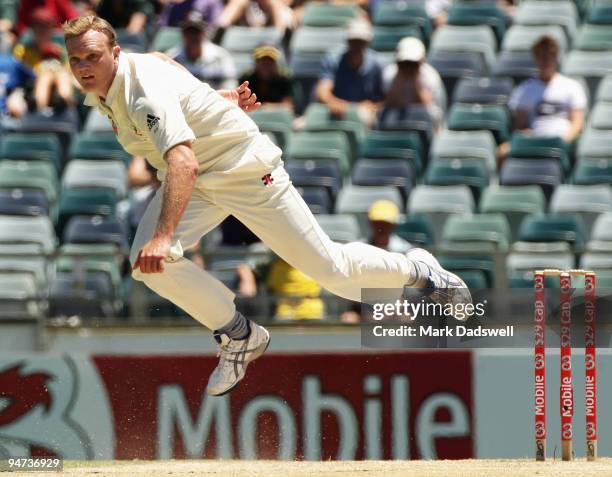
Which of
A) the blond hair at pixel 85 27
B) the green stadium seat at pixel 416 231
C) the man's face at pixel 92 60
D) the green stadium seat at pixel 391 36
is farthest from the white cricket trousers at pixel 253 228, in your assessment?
the green stadium seat at pixel 391 36

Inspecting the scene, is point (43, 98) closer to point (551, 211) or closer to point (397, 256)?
point (551, 211)

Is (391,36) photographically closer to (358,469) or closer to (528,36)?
(528,36)

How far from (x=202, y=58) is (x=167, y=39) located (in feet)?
4.09

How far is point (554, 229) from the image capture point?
12109 millimetres

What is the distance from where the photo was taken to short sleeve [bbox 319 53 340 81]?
1429cm

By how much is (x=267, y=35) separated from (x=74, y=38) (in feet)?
23.8

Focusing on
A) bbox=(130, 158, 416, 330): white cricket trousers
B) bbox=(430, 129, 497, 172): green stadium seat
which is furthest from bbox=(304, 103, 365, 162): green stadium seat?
bbox=(130, 158, 416, 330): white cricket trousers

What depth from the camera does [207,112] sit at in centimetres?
864

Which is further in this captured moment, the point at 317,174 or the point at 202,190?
the point at 317,174

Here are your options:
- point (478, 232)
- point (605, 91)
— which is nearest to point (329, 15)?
point (605, 91)

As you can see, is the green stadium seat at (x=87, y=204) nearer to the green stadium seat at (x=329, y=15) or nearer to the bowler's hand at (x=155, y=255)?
the green stadium seat at (x=329, y=15)

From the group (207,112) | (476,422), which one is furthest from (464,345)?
(207,112)

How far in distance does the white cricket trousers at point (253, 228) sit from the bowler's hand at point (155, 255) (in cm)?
40

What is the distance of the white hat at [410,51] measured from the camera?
13.7 meters
